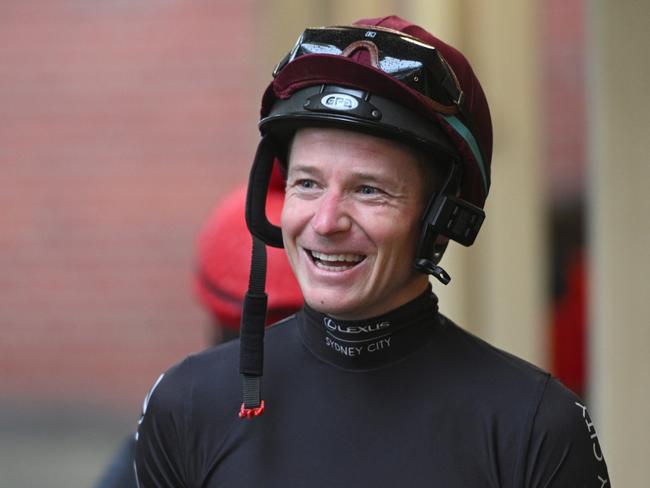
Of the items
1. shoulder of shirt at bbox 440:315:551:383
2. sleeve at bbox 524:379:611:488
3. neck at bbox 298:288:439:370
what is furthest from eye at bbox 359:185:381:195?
sleeve at bbox 524:379:611:488

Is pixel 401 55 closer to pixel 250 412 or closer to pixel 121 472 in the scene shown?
pixel 250 412

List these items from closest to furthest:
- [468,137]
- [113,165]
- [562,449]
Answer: [562,449] → [468,137] → [113,165]

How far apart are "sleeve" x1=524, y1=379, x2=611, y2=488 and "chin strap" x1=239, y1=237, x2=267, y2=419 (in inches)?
21.0

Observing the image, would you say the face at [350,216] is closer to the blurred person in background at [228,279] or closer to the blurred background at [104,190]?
the blurred person in background at [228,279]

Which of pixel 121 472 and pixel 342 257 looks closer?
pixel 342 257

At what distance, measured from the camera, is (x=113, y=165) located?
850 centimetres

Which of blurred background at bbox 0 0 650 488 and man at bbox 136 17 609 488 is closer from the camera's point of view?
man at bbox 136 17 609 488

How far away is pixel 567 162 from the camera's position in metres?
7.62

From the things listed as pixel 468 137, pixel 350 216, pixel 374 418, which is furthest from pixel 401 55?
pixel 374 418

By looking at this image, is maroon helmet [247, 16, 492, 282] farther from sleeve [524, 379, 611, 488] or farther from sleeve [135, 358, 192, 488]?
sleeve [135, 358, 192, 488]

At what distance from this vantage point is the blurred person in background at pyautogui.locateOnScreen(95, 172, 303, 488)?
3035 millimetres

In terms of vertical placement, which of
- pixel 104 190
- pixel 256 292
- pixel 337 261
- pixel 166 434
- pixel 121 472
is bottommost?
pixel 104 190

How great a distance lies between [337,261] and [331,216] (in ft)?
0.35

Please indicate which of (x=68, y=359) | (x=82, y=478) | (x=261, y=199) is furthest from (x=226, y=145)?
(x=261, y=199)
